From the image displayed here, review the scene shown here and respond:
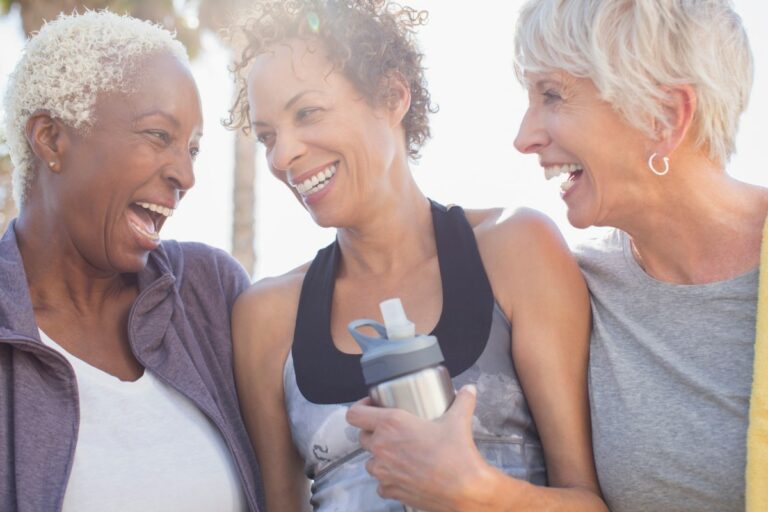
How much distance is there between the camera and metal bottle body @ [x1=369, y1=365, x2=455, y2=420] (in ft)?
6.65

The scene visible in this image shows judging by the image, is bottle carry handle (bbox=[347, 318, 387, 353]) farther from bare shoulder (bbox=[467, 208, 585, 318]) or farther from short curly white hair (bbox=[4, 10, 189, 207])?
short curly white hair (bbox=[4, 10, 189, 207])

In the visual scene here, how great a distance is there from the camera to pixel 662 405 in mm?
2328

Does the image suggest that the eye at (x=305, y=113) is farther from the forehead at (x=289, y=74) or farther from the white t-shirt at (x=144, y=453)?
the white t-shirt at (x=144, y=453)

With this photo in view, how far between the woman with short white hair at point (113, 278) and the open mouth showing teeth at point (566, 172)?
1146mm

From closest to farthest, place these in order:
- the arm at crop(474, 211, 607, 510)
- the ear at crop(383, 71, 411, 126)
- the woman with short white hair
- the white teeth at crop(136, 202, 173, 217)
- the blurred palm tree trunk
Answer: the arm at crop(474, 211, 607, 510)
the woman with short white hair
the white teeth at crop(136, 202, 173, 217)
the ear at crop(383, 71, 411, 126)
the blurred palm tree trunk

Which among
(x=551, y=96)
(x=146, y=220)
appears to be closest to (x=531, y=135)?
(x=551, y=96)

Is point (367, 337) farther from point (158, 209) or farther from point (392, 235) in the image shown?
point (158, 209)

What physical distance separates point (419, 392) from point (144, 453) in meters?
1.01

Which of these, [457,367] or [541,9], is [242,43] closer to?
[541,9]

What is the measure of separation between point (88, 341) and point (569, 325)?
4.73 ft

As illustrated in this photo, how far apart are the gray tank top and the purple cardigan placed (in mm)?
310

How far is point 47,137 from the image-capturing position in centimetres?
279

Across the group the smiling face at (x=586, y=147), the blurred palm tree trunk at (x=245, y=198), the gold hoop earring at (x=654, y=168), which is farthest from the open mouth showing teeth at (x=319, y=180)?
the blurred palm tree trunk at (x=245, y=198)

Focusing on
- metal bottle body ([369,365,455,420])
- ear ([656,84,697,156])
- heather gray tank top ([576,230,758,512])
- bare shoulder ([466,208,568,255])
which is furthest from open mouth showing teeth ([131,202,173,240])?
ear ([656,84,697,156])
